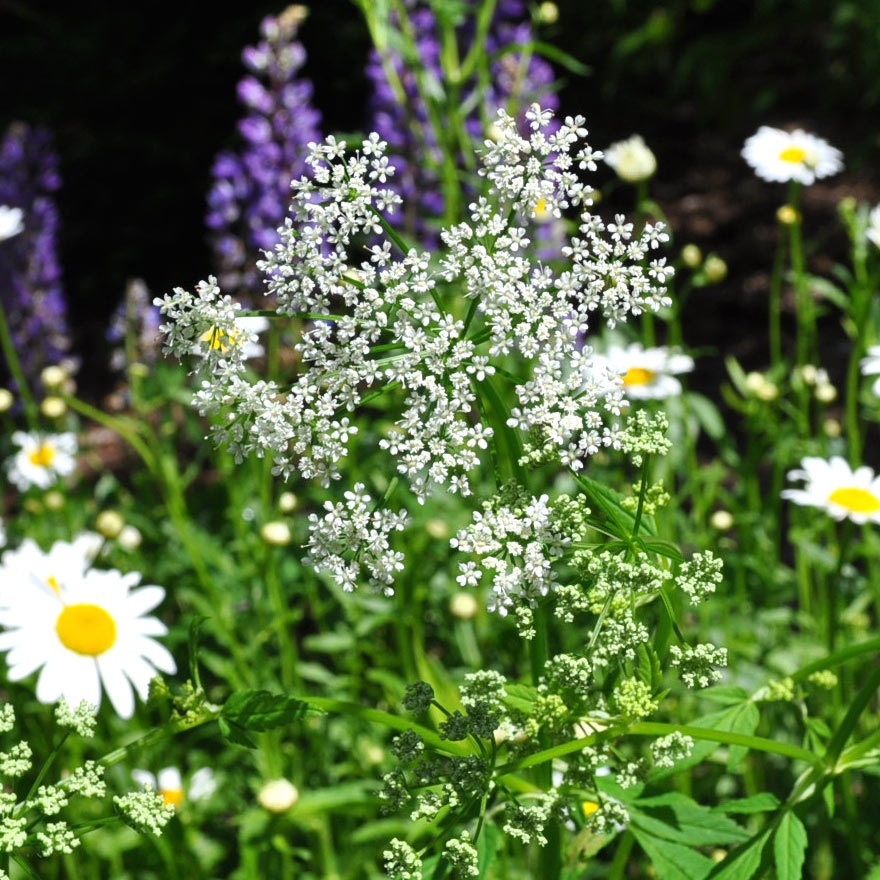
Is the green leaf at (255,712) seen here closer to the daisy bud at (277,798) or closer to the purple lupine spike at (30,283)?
the daisy bud at (277,798)

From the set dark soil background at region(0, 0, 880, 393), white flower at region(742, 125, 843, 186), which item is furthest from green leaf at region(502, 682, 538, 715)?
dark soil background at region(0, 0, 880, 393)

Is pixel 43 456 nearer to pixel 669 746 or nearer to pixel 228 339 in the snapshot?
pixel 228 339

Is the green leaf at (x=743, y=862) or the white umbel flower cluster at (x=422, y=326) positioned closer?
the white umbel flower cluster at (x=422, y=326)

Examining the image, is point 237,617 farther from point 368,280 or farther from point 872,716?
point 368,280

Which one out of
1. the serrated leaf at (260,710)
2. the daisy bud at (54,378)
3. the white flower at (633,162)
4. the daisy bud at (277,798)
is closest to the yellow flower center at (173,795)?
the daisy bud at (277,798)

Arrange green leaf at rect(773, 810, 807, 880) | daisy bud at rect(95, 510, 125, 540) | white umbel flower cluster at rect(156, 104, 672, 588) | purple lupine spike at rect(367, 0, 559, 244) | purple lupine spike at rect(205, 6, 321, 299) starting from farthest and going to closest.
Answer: purple lupine spike at rect(367, 0, 559, 244) → purple lupine spike at rect(205, 6, 321, 299) → daisy bud at rect(95, 510, 125, 540) → green leaf at rect(773, 810, 807, 880) → white umbel flower cluster at rect(156, 104, 672, 588)

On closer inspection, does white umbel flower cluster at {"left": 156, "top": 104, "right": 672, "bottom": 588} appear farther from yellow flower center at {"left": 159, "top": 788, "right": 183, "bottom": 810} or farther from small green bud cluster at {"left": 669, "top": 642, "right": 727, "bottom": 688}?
yellow flower center at {"left": 159, "top": 788, "right": 183, "bottom": 810}

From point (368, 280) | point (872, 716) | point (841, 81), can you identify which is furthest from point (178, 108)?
point (368, 280)
